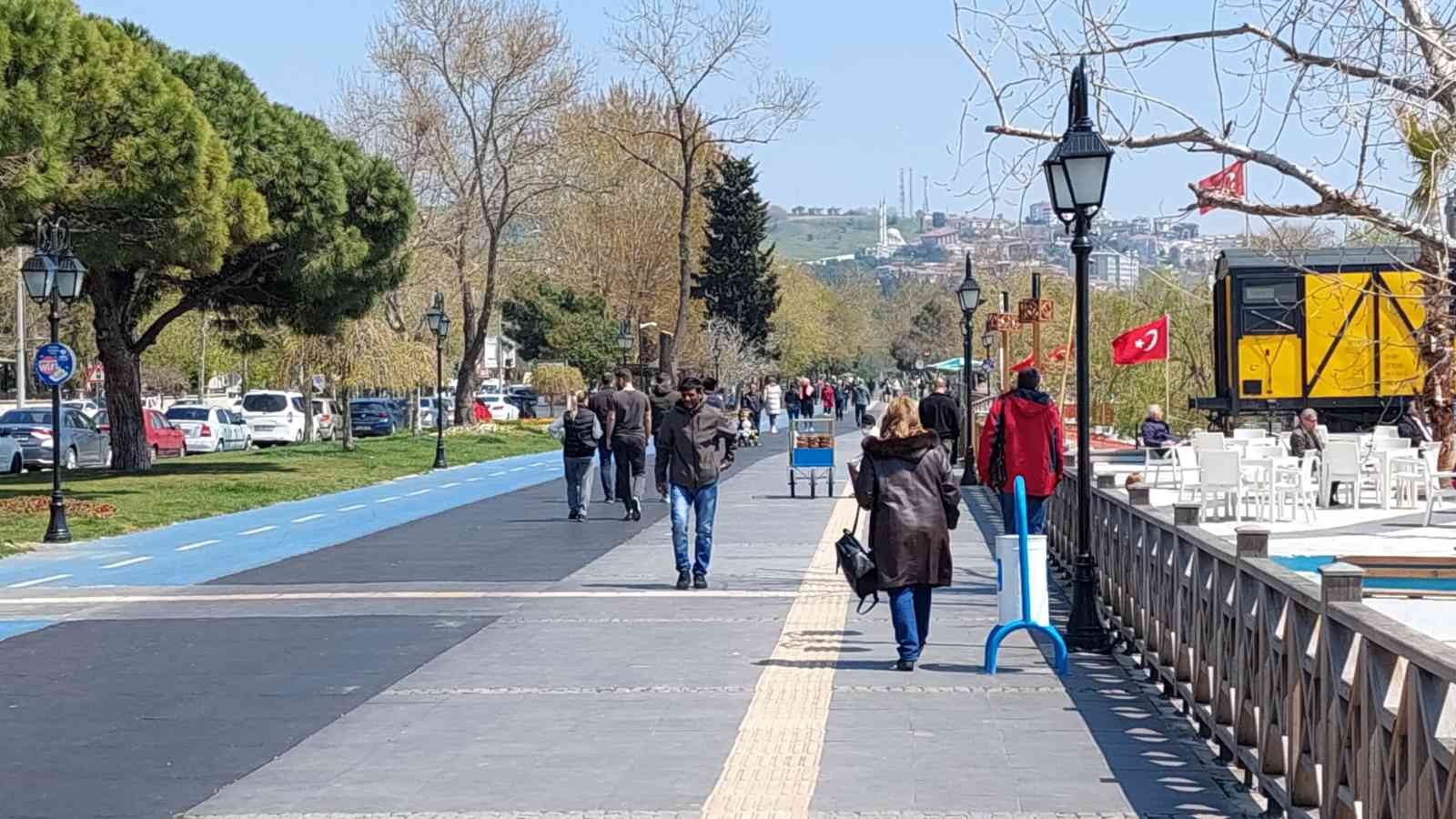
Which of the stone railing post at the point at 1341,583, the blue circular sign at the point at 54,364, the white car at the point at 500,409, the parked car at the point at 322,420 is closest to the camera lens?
the stone railing post at the point at 1341,583

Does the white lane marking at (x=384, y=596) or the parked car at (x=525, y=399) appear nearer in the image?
the white lane marking at (x=384, y=596)

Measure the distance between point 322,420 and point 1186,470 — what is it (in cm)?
4727

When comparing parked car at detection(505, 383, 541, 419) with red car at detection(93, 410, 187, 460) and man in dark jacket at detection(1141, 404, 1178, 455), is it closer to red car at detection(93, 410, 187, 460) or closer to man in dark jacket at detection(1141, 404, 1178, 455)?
red car at detection(93, 410, 187, 460)

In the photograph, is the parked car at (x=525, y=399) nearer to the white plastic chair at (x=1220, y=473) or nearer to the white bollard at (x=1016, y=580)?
the white plastic chair at (x=1220, y=473)

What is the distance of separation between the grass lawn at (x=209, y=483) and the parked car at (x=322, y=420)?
1198 cm

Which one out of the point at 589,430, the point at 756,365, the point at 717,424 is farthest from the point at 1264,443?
the point at 756,365

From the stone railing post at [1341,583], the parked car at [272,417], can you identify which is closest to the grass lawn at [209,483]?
the parked car at [272,417]

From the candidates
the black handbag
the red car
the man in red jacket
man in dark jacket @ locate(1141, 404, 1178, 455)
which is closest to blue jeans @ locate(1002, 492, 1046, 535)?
the man in red jacket

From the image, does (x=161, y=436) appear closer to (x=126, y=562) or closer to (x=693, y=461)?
(x=126, y=562)

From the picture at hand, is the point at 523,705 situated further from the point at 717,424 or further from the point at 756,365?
the point at 756,365

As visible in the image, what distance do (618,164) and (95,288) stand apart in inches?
1310

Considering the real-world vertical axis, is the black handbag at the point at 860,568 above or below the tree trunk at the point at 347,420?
below

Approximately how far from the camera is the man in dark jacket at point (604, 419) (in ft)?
76.9

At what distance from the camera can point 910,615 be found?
10.5 m
